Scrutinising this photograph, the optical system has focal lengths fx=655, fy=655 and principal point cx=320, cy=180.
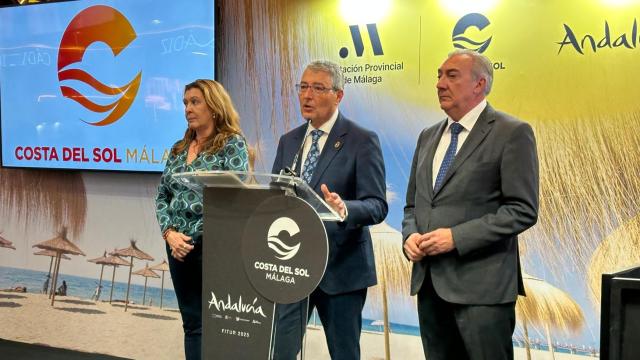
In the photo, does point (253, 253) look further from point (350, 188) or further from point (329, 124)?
point (329, 124)

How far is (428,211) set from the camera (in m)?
2.29

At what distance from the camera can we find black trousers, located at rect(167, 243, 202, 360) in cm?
285

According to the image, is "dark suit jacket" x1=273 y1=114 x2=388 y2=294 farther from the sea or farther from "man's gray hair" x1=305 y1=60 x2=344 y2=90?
the sea

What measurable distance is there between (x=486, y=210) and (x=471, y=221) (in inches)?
3.4

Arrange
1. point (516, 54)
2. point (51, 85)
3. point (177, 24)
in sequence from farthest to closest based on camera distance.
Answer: point (51, 85) < point (177, 24) < point (516, 54)

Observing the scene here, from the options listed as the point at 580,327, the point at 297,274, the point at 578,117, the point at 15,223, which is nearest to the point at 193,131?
the point at 297,274

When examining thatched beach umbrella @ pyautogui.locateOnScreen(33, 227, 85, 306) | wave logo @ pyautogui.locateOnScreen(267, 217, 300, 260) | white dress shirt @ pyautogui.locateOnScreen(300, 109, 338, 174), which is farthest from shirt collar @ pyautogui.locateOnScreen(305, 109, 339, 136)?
thatched beach umbrella @ pyautogui.locateOnScreen(33, 227, 85, 306)

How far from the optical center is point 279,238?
71.7 inches

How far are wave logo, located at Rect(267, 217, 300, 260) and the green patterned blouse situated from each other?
39.5 inches

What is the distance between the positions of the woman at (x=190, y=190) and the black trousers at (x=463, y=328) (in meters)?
1.02

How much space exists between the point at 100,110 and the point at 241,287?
2.67m

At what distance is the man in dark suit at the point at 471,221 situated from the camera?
7.04ft

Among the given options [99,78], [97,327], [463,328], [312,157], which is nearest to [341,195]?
[312,157]

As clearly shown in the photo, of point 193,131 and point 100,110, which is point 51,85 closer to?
point 100,110
